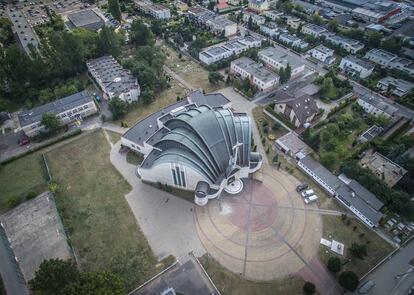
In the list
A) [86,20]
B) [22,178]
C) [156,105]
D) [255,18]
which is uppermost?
[86,20]

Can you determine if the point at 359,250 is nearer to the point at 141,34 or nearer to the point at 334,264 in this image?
the point at 334,264

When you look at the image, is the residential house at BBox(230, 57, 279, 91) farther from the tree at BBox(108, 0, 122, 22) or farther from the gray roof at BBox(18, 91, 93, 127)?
the tree at BBox(108, 0, 122, 22)

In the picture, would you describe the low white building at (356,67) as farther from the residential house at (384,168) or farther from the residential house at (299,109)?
the residential house at (384,168)

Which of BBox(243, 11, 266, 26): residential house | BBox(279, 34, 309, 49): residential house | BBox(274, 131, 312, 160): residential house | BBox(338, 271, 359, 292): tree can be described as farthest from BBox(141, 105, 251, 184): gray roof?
BBox(243, 11, 266, 26): residential house

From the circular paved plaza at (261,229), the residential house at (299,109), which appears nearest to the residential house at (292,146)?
the residential house at (299,109)

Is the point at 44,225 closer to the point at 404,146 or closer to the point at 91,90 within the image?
the point at 91,90

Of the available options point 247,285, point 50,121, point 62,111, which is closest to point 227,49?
point 62,111
